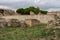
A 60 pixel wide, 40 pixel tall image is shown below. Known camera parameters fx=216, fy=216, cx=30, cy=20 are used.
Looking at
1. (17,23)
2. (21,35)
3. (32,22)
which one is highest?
(21,35)

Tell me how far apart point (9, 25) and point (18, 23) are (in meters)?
0.89

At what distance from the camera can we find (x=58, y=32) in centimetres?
1065

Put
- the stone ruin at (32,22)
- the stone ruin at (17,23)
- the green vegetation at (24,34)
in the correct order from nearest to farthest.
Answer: the green vegetation at (24,34)
the stone ruin at (17,23)
the stone ruin at (32,22)

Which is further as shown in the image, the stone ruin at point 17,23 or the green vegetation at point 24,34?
the stone ruin at point 17,23

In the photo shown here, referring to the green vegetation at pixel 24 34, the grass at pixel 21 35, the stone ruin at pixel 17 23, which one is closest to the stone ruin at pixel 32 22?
the stone ruin at pixel 17 23

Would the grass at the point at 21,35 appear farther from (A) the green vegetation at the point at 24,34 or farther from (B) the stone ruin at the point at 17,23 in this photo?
(B) the stone ruin at the point at 17,23

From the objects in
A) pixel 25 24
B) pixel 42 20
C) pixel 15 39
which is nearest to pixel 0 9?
pixel 42 20

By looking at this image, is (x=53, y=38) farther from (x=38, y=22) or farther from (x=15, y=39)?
(x=38, y=22)

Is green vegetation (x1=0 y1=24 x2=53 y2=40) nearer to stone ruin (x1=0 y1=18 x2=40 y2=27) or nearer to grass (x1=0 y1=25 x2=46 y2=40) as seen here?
grass (x1=0 y1=25 x2=46 y2=40)

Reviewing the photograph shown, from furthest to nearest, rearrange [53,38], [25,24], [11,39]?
1. [25,24]
2. [11,39]
3. [53,38]

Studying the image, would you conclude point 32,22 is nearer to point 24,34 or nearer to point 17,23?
point 17,23

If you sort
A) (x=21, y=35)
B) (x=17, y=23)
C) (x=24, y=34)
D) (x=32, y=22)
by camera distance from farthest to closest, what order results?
(x=32, y=22) → (x=17, y=23) → (x=24, y=34) → (x=21, y=35)

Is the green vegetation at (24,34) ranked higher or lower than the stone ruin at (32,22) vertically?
higher

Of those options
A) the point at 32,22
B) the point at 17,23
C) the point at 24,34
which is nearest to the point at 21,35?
the point at 24,34
